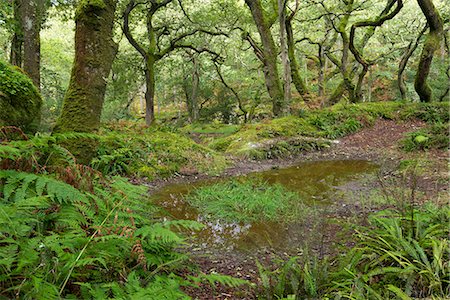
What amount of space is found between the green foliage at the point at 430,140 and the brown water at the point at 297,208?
177 cm

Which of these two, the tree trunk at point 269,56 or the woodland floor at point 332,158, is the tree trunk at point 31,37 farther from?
the tree trunk at point 269,56

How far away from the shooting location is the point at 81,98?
4539mm

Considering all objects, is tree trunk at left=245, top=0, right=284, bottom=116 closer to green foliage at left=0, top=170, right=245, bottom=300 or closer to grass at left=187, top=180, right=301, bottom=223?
grass at left=187, top=180, right=301, bottom=223

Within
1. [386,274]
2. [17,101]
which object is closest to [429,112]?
[386,274]

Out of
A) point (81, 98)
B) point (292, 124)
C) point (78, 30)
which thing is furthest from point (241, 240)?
point (292, 124)

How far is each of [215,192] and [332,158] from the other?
17.9 ft

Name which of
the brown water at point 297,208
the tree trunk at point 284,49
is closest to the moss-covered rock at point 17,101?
the brown water at point 297,208

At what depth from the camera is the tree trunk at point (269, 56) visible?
508 inches

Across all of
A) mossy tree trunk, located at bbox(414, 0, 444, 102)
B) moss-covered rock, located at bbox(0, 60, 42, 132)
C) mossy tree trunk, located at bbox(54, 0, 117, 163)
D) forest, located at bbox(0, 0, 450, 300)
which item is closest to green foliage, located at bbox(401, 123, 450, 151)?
forest, located at bbox(0, 0, 450, 300)

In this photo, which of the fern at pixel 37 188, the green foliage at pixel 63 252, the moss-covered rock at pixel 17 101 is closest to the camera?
the green foliage at pixel 63 252

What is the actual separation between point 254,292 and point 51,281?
1646mm

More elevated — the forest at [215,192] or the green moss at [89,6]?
the green moss at [89,6]

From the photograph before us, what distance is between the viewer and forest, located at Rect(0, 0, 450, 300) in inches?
71.5

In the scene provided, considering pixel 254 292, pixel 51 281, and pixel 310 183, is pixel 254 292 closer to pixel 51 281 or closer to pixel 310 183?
pixel 51 281
